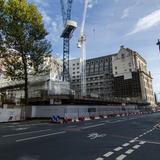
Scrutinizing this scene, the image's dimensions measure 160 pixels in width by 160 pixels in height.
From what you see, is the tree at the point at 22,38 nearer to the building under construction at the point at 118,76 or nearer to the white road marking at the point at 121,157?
the white road marking at the point at 121,157

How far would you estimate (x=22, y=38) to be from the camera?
35.0 metres

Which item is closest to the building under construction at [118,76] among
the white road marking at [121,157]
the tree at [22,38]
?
the tree at [22,38]

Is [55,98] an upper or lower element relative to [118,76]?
lower

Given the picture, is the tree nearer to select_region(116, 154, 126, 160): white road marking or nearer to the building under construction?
select_region(116, 154, 126, 160): white road marking

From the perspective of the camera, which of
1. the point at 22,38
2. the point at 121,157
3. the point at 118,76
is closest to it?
the point at 121,157

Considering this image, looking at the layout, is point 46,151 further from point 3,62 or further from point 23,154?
point 3,62

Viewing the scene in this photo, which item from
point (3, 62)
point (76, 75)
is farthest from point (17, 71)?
point (76, 75)

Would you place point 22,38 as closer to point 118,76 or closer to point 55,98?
point 55,98

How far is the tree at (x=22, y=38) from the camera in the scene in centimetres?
3367

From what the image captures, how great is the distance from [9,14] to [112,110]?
124 ft

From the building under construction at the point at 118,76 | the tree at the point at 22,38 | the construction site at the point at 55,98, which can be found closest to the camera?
the tree at the point at 22,38

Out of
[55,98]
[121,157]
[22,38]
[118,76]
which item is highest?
[118,76]

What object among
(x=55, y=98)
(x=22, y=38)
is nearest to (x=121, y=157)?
(x=22, y=38)

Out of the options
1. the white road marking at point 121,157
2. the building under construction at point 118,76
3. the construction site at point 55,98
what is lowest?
the white road marking at point 121,157
